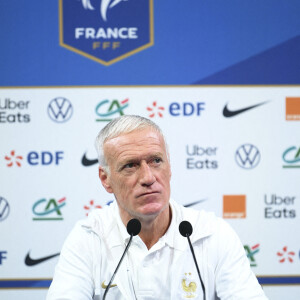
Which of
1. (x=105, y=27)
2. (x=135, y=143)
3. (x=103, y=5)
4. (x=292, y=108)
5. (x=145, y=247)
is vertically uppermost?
(x=103, y=5)

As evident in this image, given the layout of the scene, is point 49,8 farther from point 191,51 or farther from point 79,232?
point 79,232

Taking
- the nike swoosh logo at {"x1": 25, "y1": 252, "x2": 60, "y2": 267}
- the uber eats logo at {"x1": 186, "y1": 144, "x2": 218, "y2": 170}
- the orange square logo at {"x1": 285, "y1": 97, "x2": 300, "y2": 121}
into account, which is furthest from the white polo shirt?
the orange square logo at {"x1": 285, "y1": 97, "x2": 300, "y2": 121}

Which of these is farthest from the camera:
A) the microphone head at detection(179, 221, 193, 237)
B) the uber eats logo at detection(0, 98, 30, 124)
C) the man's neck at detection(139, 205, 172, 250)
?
the uber eats logo at detection(0, 98, 30, 124)

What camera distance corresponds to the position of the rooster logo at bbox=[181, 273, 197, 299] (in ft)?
4.49

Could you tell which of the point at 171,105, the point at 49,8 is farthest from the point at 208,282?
the point at 49,8

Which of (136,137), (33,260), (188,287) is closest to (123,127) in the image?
(136,137)

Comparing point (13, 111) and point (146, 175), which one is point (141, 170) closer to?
point (146, 175)

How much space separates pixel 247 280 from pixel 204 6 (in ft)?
5.48

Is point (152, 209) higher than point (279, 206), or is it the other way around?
point (152, 209)

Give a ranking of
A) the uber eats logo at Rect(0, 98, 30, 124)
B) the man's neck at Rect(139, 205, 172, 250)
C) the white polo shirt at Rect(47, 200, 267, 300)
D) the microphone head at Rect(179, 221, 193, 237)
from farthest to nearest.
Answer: the uber eats logo at Rect(0, 98, 30, 124)
the man's neck at Rect(139, 205, 172, 250)
the white polo shirt at Rect(47, 200, 267, 300)
the microphone head at Rect(179, 221, 193, 237)

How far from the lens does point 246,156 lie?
95.2 inches

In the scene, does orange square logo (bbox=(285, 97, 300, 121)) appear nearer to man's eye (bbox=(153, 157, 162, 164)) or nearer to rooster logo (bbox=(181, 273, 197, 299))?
man's eye (bbox=(153, 157, 162, 164))

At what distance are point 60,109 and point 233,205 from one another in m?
1.16

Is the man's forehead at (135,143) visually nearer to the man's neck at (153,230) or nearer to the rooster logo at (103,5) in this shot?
the man's neck at (153,230)
